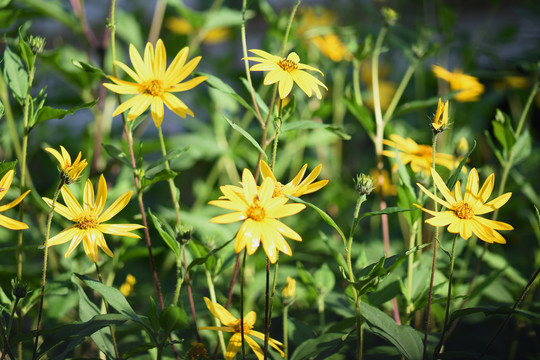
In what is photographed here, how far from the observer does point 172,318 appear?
1.46ft

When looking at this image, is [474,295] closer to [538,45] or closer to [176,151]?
[176,151]

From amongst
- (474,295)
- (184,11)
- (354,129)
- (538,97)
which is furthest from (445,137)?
(184,11)

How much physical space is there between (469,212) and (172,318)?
1.09 feet

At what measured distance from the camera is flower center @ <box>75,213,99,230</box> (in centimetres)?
48

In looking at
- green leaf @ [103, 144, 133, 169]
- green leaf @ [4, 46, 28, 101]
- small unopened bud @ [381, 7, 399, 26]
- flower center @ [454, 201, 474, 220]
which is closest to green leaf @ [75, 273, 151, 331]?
green leaf @ [103, 144, 133, 169]

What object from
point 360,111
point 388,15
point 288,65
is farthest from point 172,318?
point 388,15

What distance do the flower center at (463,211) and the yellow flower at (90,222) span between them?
342 millimetres

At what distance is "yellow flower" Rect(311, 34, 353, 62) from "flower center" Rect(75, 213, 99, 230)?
779mm

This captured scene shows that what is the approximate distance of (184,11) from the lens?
987 millimetres

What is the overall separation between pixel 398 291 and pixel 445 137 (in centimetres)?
62

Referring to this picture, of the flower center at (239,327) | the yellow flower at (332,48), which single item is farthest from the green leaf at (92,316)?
the yellow flower at (332,48)

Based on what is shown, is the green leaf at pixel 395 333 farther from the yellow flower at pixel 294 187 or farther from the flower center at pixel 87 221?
the flower center at pixel 87 221

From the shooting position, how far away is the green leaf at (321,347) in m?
0.51

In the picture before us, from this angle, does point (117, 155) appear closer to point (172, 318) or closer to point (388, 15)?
point (172, 318)
